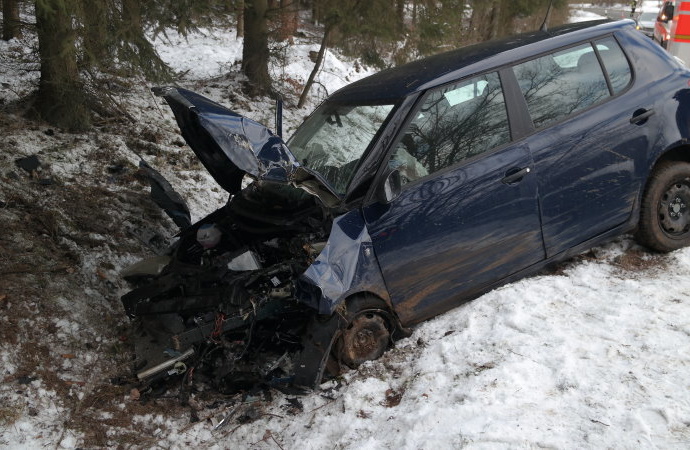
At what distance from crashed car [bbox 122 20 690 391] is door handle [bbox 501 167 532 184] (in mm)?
22

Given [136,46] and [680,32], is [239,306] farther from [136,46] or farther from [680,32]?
[680,32]

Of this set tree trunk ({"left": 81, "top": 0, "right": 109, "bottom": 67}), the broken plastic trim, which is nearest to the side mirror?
the broken plastic trim

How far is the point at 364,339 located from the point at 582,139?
7.20ft

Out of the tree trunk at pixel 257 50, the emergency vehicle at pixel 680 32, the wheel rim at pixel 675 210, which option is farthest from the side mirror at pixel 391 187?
the emergency vehicle at pixel 680 32

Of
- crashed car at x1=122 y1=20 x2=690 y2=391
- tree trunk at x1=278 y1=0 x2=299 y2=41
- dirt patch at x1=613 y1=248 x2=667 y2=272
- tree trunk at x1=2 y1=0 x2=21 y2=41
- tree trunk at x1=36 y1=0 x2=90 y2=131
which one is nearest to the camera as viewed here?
crashed car at x1=122 y1=20 x2=690 y2=391

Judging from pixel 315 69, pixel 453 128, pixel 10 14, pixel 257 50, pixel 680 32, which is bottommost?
pixel 680 32

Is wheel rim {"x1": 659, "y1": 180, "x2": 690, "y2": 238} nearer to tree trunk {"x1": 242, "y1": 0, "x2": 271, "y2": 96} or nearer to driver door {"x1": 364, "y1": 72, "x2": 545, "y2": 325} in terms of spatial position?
driver door {"x1": 364, "y1": 72, "x2": 545, "y2": 325}

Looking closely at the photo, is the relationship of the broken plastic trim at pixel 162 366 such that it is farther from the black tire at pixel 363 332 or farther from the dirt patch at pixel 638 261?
the dirt patch at pixel 638 261

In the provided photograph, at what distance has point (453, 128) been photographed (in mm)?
4094

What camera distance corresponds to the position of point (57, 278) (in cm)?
500

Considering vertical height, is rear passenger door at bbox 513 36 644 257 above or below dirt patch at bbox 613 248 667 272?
above

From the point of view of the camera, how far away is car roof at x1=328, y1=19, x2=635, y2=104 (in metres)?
4.16

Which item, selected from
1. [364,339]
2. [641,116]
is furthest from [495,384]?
[641,116]

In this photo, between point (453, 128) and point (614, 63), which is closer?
point (453, 128)
